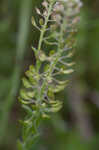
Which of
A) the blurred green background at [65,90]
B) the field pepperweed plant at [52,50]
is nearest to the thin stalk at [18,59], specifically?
the blurred green background at [65,90]

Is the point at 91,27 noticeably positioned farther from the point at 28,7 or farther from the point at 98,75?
the point at 28,7

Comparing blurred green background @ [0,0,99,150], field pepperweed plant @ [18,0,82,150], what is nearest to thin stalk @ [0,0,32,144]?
blurred green background @ [0,0,99,150]

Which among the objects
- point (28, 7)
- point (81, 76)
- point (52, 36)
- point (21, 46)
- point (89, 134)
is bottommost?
point (89, 134)

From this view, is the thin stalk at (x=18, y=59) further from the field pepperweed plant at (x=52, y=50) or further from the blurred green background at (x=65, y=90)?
the field pepperweed plant at (x=52, y=50)

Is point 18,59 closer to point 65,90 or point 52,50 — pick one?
point 65,90

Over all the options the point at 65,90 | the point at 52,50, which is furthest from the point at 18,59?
the point at 52,50

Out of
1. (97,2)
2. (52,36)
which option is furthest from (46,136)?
(52,36)

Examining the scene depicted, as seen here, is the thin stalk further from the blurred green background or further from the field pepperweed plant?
the field pepperweed plant

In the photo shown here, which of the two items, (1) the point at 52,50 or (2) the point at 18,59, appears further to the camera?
(2) the point at 18,59
